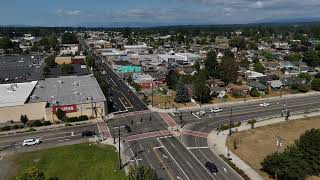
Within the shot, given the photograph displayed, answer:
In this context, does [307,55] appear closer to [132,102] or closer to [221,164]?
[132,102]

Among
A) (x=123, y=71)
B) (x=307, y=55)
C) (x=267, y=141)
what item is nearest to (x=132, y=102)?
(x=267, y=141)

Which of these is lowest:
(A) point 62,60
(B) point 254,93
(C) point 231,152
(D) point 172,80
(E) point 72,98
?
(C) point 231,152

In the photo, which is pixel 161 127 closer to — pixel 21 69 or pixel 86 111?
pixel 86 111

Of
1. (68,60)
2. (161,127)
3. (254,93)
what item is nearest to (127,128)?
(161,127)

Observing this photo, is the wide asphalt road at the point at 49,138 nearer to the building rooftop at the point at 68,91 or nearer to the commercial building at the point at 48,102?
the commercial building at the point at 48,102

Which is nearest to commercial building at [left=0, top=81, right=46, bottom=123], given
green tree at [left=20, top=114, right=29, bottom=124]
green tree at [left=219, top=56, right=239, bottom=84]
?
green tree at [left=20, top=114, right=29, bottom=124]

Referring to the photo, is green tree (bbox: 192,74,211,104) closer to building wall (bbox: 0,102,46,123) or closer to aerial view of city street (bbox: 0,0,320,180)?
aerial view of city street (bbox: 0,0,320,180)
